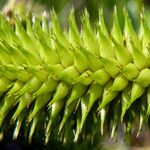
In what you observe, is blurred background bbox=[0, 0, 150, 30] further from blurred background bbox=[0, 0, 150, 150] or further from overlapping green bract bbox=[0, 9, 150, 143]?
overlapping green bract bbox=[0, 9, 150, 143]

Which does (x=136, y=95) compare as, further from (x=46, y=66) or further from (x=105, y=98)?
(x=46, y=66)

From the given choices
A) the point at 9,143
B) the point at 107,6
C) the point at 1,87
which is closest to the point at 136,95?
the point at 1,87

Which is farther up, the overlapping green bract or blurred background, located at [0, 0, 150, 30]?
blurred background, located at [0, 0, 150, 30]

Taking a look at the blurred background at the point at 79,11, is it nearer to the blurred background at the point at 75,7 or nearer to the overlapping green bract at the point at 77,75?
the blurred background at the point at 75,7

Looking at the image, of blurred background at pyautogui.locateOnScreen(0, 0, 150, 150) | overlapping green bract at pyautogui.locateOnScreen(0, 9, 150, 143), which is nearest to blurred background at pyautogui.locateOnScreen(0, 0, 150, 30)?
blurred background at pyautogui.locateOnScreen(0, 0, 150, 150)

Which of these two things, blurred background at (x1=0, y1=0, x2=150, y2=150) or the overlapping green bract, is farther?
blurred background at (x1=0, y1=0, x2=150, y2=150)

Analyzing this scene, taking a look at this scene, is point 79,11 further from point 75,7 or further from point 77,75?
point 77,75

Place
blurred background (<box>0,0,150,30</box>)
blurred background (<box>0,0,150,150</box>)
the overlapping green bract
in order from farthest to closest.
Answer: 1. blurred background (<box>0,0,150,30</box>)
2. blurred background (<box>0,0,150,150</box>)
3. the overlapping green bract

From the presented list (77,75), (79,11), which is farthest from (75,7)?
(77,75)
